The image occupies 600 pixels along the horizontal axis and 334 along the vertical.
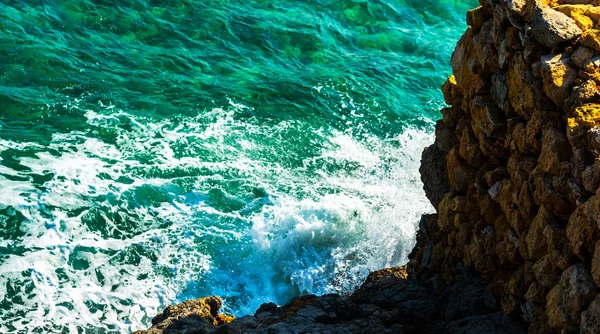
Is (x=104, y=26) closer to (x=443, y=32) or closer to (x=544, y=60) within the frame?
Result: (x=443, y=32)

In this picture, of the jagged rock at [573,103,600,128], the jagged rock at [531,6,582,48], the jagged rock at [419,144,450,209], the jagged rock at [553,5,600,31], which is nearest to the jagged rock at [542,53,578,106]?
the jagged rock at [531,6,582,48]

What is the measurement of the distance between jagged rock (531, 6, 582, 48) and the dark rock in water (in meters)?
2.76

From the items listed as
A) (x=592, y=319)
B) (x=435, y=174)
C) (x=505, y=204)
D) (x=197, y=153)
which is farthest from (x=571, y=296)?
(x=197, y=153)

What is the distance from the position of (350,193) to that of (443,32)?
9365mm

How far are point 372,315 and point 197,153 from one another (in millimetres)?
6399

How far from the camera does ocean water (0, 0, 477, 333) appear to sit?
422 inches

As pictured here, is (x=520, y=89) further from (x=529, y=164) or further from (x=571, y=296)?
(x=571, y=296)

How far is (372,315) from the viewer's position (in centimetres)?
796

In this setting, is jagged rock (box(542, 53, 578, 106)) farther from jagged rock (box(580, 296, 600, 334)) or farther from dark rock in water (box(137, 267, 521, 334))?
dark rock in water (box(137, 267, 521, 334))

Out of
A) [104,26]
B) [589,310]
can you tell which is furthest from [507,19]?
[104,26]

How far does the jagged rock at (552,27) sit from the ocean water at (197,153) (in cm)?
551

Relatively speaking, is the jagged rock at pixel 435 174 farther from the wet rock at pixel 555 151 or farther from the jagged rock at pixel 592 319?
the jagged rock at pixel 592 319

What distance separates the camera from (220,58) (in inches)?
667

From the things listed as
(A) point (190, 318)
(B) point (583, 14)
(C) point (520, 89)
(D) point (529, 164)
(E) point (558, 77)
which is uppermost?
(B) point (583, 14)
